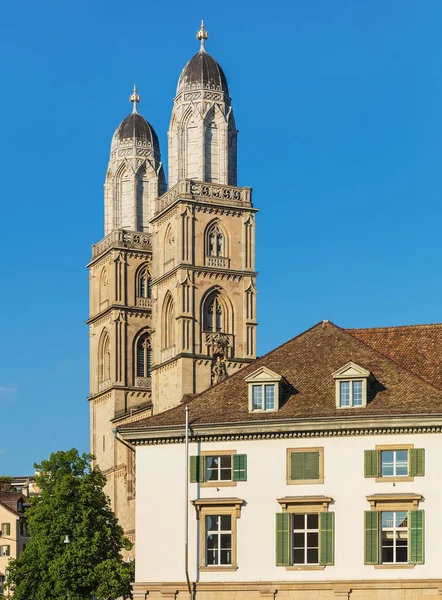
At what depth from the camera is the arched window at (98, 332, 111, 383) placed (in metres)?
152

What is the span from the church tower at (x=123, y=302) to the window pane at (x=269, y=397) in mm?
72754

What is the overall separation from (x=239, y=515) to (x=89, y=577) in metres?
27.6

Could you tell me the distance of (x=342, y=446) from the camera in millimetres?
67750

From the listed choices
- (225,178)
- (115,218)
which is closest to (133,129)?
(115,218)

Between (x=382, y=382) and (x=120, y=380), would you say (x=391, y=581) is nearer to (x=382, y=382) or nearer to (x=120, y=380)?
(x=382, y=382)

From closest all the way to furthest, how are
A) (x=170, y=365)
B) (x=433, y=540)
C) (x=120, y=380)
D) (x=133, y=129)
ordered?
(x=433, y=540)
(x=170, y=365)
(x=120, y=380)
(x=133, y=129)

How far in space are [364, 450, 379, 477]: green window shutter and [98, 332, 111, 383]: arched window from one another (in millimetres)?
85133

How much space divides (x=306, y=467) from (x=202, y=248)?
6929 centimetres

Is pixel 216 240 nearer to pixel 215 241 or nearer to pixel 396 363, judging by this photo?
pixel 215 241

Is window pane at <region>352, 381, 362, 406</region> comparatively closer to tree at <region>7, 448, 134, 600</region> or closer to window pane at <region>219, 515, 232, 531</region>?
window pane at <region>219, 515, 232, 531</region>

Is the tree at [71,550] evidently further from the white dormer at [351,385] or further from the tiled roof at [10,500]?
the tiled roof at [10,500]

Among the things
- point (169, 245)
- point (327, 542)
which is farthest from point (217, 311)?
point (327, 542)

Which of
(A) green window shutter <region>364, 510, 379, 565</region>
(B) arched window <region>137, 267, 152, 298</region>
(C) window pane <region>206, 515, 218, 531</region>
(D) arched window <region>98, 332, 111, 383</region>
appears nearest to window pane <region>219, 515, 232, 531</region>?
(C) window pane <region>206, 515, 218, 531</region>

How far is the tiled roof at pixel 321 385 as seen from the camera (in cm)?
6800
